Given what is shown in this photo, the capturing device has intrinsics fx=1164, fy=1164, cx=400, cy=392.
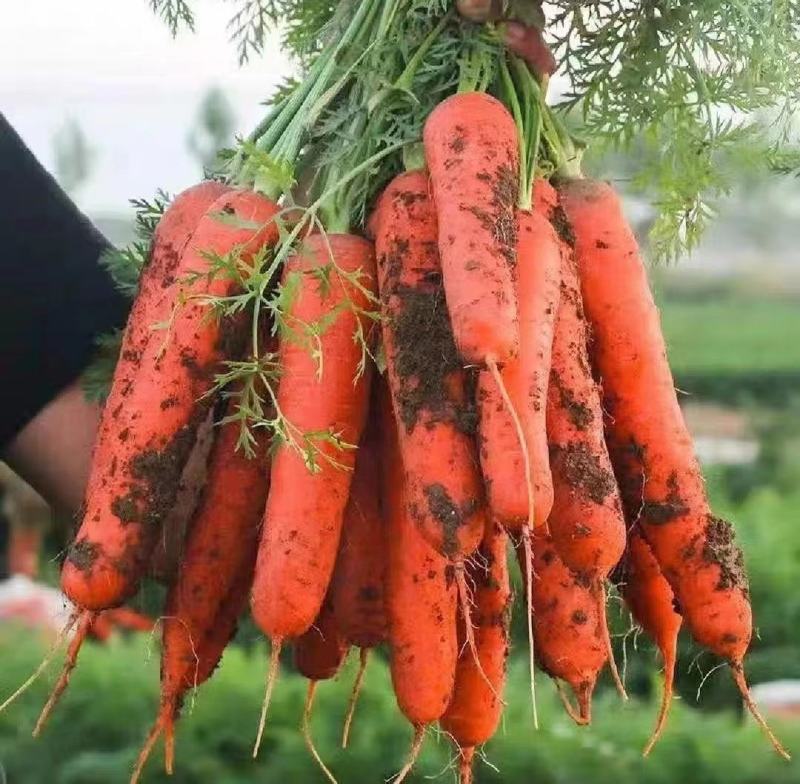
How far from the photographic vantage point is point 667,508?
3.08ft

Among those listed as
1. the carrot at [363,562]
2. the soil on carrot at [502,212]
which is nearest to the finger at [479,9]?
the soil on carrot at [502,212]

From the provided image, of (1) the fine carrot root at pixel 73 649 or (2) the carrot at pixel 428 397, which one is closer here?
(2) the carrot at pixel 428 397

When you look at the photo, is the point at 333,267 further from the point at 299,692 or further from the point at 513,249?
the point at 299,692

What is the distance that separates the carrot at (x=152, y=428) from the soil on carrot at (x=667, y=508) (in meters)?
0.37

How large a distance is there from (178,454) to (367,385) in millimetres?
161

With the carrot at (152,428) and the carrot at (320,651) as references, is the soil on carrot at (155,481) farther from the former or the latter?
the carrot at (320,651)

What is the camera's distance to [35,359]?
1.20 metres

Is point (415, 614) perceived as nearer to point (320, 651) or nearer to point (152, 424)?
point (320, 651)

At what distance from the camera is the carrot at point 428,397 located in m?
0.82

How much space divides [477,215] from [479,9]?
0.60 feet

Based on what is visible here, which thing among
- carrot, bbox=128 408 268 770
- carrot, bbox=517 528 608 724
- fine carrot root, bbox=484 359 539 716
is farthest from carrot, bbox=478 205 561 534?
carrot, bbox=128 408 268 770

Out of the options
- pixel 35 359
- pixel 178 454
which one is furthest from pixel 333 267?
pixel 35 359

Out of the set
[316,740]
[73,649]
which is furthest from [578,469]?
[316,740]

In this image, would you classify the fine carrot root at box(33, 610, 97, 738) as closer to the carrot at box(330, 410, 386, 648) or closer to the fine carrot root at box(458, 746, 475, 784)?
the carrot at box(330, 410, 386, 648)
